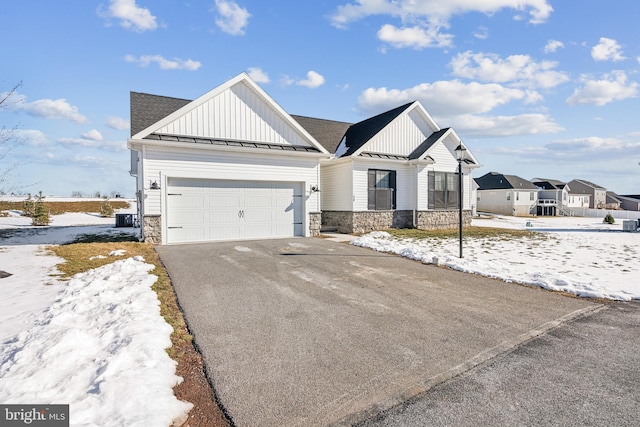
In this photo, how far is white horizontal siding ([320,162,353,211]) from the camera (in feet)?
53.6

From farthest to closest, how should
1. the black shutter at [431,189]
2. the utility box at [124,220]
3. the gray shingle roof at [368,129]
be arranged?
the utility box at [124,220] → the black shutter at [431,189] → the gray shingle roof at [368,129]

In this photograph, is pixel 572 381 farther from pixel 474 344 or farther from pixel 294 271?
pixel 294 271

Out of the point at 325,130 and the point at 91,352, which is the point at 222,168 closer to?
the point at 325,130

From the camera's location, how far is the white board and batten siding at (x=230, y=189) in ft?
38.2

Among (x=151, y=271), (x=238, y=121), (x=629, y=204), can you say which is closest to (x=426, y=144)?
(x=238, y=121)

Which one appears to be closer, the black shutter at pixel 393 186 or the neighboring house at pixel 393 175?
the neighboring house at pixel 393 175

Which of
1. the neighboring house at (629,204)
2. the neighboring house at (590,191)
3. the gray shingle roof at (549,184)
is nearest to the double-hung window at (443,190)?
the gray shingle roof at (549,184)

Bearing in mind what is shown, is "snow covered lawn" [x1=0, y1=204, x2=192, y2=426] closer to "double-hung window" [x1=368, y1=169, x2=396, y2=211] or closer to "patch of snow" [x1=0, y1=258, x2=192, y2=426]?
"patch of snow" [x1=0, y1=258, x2=192, y2=426]

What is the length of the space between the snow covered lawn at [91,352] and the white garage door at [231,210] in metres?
5.77

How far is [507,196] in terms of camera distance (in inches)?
1647

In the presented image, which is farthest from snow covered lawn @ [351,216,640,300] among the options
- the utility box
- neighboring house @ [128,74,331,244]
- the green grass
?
the utility box

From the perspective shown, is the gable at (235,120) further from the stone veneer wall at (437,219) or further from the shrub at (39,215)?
the shrub at (39,215)

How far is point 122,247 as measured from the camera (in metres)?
10.4

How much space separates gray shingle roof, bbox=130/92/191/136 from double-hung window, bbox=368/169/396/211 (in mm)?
9593
